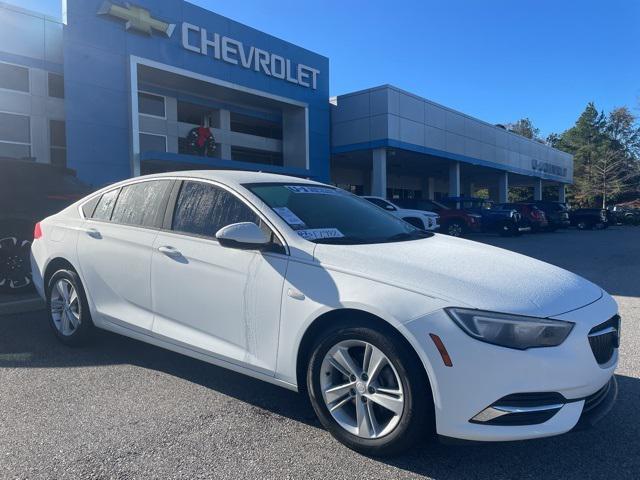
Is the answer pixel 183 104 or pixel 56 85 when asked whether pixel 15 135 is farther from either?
pixel 183 104

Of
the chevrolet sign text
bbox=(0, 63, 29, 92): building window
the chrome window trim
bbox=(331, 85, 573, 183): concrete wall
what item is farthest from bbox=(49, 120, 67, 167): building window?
the chrome window trim

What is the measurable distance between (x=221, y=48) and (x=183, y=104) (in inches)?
131

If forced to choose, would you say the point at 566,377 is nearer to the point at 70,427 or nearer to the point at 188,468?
the point at 188,468

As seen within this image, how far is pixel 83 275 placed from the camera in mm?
4242

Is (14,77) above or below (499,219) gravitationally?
above

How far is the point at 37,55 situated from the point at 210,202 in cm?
1803

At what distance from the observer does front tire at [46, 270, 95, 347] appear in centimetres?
429

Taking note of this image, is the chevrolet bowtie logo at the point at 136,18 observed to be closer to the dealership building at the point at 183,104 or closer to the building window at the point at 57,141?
the dealership building at the point at 183,104

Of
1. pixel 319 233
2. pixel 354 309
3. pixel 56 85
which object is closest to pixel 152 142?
pixel 56 85

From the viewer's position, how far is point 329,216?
3572mm

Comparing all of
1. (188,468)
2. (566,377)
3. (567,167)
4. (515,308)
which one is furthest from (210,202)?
(567,167)

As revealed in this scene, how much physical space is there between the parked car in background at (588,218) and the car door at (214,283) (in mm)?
30721

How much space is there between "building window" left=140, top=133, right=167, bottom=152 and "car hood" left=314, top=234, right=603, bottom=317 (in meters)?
18.5

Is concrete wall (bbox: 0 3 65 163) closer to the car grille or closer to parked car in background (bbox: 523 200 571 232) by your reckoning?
the car grille
